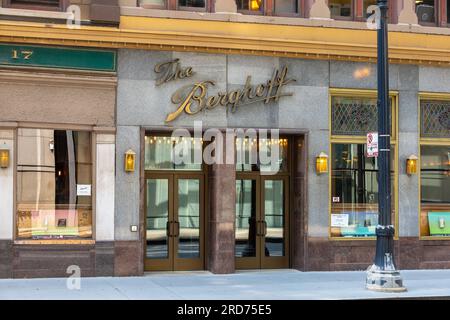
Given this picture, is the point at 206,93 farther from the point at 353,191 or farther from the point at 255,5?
the point at 353,191

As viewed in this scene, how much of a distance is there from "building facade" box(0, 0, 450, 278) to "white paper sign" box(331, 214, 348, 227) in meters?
0.04

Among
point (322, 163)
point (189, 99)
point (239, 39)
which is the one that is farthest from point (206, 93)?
point (322, 163)

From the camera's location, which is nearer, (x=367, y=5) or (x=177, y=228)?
(x=177, y=228)

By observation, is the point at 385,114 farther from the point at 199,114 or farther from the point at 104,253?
the point at 104,253

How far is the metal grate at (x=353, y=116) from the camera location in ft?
60.2

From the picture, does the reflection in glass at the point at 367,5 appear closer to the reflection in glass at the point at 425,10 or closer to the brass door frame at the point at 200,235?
the reflection in glass at the point at 425,10

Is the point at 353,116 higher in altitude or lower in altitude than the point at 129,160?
higher

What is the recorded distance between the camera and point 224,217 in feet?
56.9

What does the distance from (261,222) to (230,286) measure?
10.9 ft

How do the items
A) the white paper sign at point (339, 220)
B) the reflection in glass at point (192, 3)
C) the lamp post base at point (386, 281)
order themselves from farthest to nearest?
the white paper sign at point (339, 220) < the reflection in glass at point (192, 3) < the lamp post base at point (386, 281)

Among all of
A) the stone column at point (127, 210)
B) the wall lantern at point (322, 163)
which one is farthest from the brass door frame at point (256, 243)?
the stone column at point (127, 210)

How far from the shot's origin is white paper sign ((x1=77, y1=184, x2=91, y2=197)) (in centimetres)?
1655

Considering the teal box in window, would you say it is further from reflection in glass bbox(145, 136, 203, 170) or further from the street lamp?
reflection in glass bbox(145, 136, 203, 170)

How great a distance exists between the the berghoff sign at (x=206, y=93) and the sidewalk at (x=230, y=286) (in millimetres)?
3980
